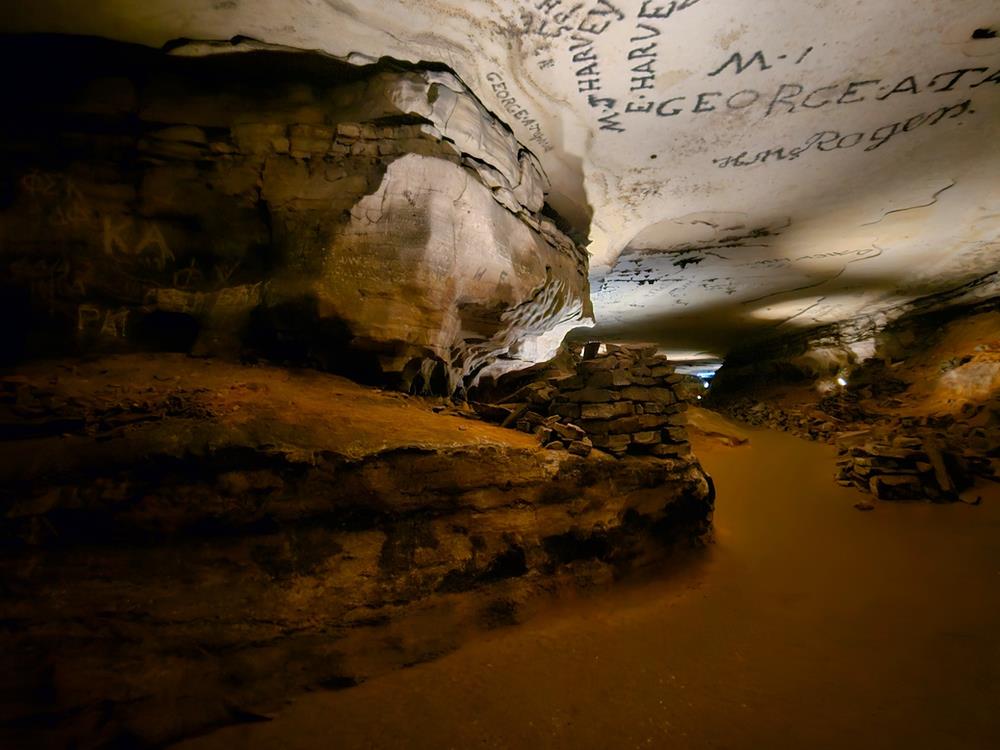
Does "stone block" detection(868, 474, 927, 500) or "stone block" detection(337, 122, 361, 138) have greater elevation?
"stone block" detection(337, 122, 361, 138)

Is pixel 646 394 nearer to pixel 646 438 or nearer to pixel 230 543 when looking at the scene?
pixel 646 438

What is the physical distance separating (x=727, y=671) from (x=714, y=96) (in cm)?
458

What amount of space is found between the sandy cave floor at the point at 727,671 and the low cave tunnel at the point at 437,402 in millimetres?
22

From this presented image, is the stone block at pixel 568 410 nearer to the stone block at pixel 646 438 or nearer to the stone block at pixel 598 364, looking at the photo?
the stone block at pixel 598 364

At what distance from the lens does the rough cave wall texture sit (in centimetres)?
326

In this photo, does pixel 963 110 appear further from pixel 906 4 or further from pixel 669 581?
pixel 669 581

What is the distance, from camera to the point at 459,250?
3791 millimetres

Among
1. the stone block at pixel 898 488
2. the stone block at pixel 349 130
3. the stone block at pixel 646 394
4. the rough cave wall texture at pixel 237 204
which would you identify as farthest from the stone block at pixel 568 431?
the stone block at pixel 898 488

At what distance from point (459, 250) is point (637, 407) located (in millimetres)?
2308

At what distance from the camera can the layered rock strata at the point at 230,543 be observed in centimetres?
179

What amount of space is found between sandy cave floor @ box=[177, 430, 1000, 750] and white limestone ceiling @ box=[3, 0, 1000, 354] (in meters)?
4.19

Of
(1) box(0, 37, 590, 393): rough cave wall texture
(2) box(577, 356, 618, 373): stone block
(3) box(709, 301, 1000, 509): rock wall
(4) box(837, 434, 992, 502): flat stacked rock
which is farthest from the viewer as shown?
(3) box(709, 301, 1000, 509): rock wall

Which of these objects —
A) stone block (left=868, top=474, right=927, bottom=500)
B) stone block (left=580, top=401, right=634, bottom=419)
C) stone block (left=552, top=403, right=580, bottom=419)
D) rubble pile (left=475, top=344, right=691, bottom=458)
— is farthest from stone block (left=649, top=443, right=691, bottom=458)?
stone block (left=868, top=474, right=927, bottom=500)

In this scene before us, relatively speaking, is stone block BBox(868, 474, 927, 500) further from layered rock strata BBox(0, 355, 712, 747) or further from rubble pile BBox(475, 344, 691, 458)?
layered rock strata BBox(0, 355, 712, 747)
